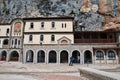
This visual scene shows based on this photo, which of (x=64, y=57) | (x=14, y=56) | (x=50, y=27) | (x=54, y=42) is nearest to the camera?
(x=54, y=42)

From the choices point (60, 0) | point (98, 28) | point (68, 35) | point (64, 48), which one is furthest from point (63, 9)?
point (64, 48)

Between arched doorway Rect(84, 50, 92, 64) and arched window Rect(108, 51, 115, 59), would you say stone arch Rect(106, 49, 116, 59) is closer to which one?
arched window Rect(108, 51, 115, 59)

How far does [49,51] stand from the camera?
4231 cm

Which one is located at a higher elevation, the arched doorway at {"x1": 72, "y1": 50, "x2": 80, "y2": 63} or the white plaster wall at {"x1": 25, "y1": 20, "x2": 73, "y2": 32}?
the white plaster wall at {"x1": 25, "y1": 20, "x2": 73, "y2": 32}

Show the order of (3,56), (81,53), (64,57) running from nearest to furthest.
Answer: (81,53)
(64,57)
(3,56)

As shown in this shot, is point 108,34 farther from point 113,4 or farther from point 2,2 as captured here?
point 2,2

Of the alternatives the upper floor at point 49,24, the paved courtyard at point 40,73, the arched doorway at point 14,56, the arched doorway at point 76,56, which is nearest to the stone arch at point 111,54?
the arched doorway at point 76,56

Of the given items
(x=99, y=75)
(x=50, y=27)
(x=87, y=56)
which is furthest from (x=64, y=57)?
(x=99, y=75)

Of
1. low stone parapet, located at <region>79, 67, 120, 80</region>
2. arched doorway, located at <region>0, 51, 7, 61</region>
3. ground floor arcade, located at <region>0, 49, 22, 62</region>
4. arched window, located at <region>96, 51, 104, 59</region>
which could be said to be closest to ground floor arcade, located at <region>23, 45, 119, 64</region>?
arched window, located at <region>96, 51, 104, 59</region>

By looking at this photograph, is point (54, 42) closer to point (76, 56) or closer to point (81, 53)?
point (76, 56)

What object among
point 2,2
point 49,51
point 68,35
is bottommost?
point 49,51

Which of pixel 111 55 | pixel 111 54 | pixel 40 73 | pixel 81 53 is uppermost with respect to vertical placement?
pixel 81 53

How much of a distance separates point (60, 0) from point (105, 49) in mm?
28230

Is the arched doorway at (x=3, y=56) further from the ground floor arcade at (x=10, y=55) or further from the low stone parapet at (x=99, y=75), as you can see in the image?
the low stone parapet at (x=99, y=75)
